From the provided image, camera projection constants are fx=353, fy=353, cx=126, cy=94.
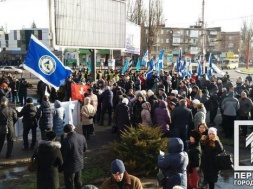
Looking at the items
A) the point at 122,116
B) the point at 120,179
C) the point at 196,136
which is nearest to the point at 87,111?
the point at 122,116

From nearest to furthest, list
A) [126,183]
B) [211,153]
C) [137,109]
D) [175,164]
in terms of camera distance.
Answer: [126,183] → [175,164] → [211,153] → [137,109]

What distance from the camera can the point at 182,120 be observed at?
30.3 ft

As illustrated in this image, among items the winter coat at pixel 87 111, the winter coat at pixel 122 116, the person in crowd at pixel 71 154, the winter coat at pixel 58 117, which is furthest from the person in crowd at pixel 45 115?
the person in crowd at pixel 71 154

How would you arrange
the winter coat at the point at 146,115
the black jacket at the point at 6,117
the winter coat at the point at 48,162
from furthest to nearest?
1. the winter coat at the point at 146,115
2. the black jacket at the point at 6,117
3. the winter coat at the point at 48,162

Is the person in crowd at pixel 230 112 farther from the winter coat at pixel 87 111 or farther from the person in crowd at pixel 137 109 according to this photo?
the winter coat at pixel 87 111

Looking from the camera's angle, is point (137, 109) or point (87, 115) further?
point (137, 109)

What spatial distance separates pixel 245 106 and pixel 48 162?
7.58 meters

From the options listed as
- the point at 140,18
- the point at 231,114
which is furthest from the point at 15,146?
the point at 140,18

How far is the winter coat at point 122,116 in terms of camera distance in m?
10.4

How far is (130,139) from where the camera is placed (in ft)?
27.0

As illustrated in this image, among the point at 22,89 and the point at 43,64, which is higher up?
the point at 43,64

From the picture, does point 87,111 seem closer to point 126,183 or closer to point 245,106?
point 245,106

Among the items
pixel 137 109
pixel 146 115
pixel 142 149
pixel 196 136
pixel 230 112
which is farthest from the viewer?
pixel 230 112

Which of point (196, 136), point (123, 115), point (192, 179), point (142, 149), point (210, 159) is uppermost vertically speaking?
point (196, 136)
